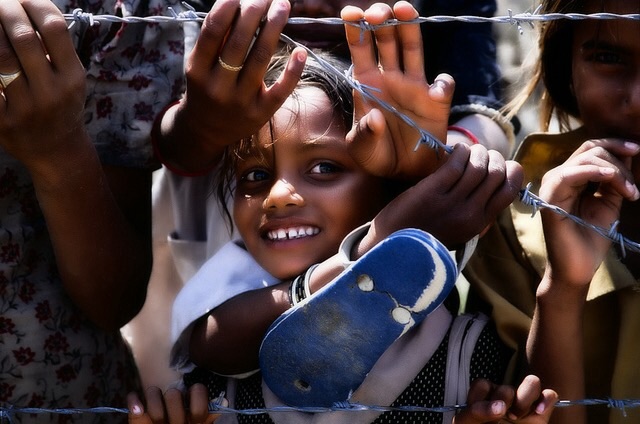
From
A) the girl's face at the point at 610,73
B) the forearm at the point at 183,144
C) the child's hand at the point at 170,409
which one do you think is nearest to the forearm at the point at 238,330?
the child's hand at the point at 170,409

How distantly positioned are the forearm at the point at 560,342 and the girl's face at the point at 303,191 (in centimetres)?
28

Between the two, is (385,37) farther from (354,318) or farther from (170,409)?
(170,409)

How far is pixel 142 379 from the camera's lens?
71.7 inches

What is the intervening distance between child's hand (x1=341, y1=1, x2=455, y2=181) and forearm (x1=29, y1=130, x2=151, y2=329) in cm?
37

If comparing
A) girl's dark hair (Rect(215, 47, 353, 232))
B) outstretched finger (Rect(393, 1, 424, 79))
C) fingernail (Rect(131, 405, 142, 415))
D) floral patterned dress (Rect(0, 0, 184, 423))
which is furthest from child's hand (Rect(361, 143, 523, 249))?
floral patterned dress (Rect(0, 0, 184, 423))

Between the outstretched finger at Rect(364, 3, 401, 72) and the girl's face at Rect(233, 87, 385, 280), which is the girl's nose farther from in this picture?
the outstretched finger at Rect(364, 3, 401, 72)

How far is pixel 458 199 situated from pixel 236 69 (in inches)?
12.1

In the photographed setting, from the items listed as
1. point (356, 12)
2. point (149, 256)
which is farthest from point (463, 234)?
point (149, 256)

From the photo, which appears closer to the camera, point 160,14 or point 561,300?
point 561,300

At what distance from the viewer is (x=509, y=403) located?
1.12 meters

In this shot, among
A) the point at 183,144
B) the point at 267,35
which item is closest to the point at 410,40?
the point at 267,35

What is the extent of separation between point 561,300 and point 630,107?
29 cm

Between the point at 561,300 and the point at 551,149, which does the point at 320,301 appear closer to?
the point at 561,300

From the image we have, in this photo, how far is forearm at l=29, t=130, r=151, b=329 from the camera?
47.8 inches
